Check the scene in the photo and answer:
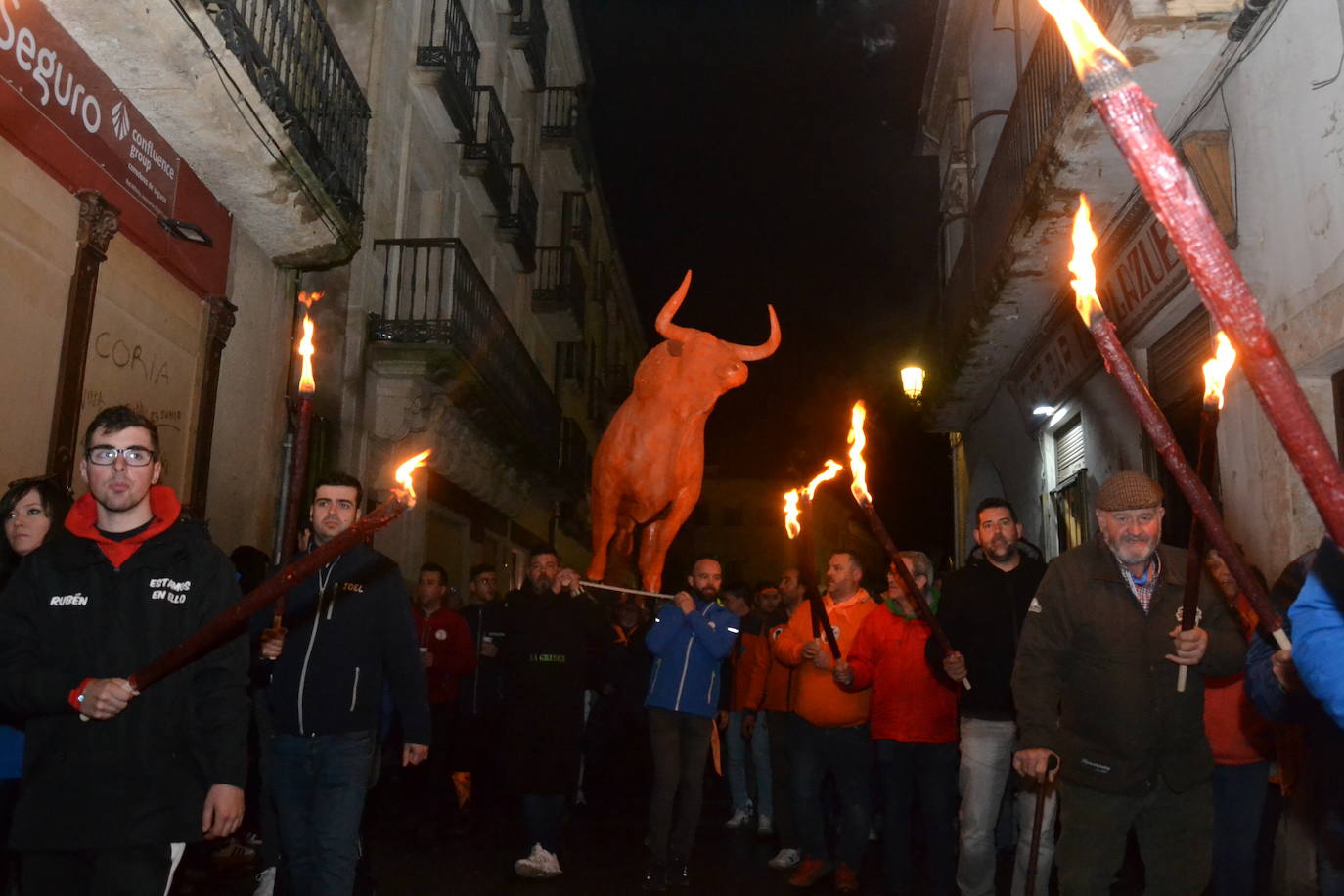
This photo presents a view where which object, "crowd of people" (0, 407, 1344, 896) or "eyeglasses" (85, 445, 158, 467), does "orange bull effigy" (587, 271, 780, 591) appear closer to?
"crowd of people" (0, 407, 1344, 896)

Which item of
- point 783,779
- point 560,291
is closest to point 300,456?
point 783,779

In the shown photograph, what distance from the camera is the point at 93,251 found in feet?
24.8

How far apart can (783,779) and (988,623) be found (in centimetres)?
242

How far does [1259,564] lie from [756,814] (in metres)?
4.26

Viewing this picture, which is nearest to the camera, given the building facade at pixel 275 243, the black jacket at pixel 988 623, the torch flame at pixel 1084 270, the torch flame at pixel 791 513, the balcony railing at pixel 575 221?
the torch flame at pixel 1084 270

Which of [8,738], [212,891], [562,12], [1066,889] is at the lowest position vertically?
[212,891]

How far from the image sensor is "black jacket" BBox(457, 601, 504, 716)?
8.98 meters

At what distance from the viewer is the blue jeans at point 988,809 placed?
541 cm

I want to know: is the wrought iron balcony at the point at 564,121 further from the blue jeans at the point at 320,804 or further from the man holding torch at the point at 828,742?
the blue jeans at the point at 320,804

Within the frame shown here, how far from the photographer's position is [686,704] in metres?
6.73

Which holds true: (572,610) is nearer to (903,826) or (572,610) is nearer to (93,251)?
(903,826)

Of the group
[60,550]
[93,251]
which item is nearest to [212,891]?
[60,550]

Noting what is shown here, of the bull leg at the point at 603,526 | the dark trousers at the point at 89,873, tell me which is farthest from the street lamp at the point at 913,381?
the dark trousers at the point at 89,873

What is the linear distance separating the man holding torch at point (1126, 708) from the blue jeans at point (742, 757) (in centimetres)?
501
